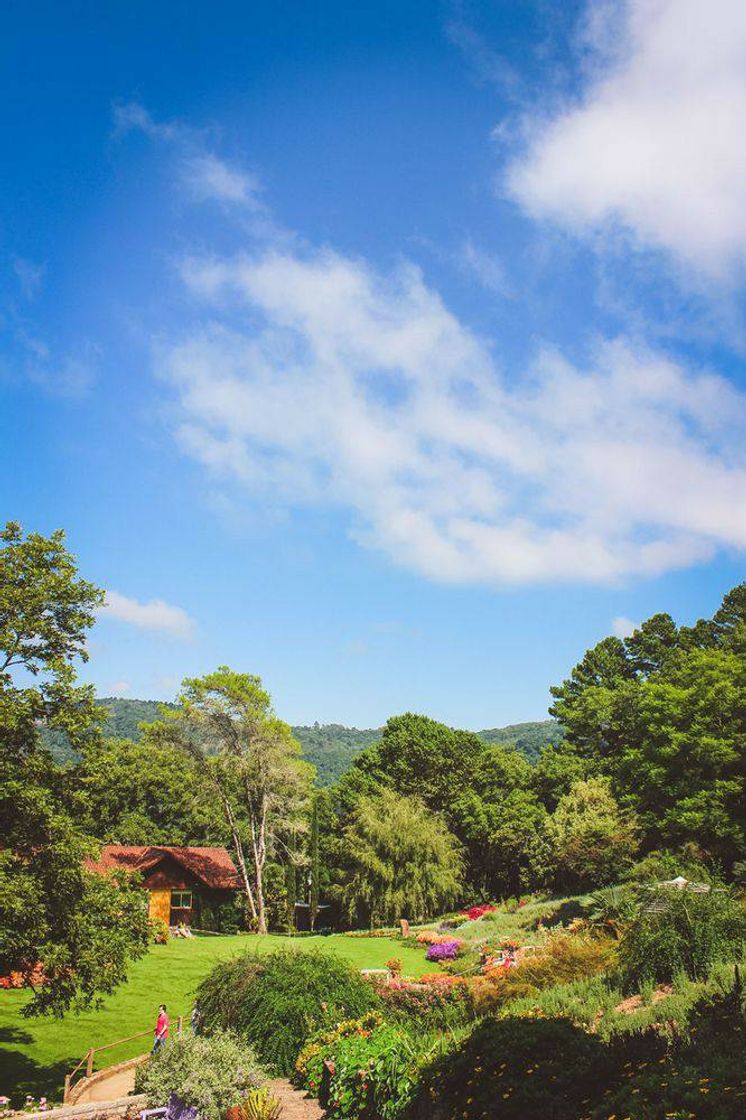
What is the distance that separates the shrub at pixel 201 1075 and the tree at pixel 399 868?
30.1 metres

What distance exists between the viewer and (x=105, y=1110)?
1105 centimetres

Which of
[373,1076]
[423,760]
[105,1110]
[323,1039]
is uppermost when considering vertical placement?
[423,760]

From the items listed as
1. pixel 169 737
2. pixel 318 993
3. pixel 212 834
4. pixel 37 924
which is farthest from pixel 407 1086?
pixel 212 834

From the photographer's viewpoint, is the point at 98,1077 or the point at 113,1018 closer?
the point at 98,1077

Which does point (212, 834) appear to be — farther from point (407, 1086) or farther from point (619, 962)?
point (407, 1086)

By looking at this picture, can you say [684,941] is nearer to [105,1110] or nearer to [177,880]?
[105,1110]

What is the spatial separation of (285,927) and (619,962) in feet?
134

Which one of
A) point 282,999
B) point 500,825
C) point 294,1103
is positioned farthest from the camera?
point 500,825

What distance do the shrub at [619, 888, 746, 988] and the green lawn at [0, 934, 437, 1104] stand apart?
9.17m

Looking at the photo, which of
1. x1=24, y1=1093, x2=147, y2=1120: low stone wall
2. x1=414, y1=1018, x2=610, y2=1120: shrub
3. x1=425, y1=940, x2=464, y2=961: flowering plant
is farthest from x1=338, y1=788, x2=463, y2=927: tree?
x1=414, y1=1018, x2=610, y2=1120: shrub

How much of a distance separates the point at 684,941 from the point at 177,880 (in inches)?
1438

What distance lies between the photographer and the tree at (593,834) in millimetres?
31938

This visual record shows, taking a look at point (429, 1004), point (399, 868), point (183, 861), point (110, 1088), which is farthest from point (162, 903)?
point (429, 1004)

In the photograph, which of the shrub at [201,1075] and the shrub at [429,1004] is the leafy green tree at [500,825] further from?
the shrub at [201,1075]
